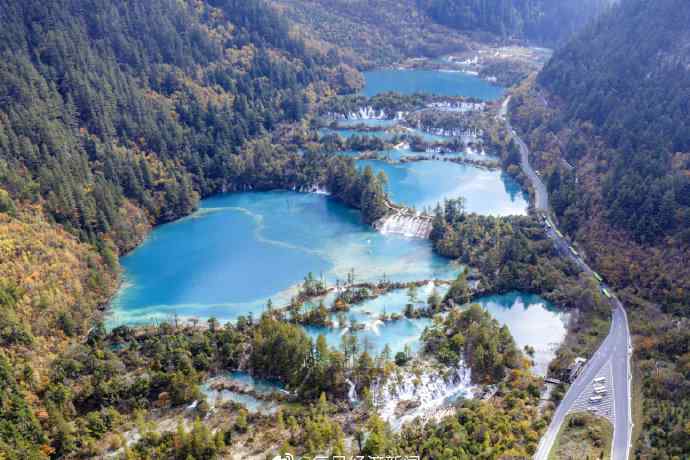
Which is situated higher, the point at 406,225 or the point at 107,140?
the point at 107,140

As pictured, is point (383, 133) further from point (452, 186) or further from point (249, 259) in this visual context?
point (249, 259)

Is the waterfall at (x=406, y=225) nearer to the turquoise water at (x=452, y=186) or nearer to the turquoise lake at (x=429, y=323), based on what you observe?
the turquoise water at (x=452, y=186)

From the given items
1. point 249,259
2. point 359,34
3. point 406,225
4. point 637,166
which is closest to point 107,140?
point 249,259

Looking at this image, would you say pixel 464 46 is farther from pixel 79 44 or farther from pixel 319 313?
pixel 319 313

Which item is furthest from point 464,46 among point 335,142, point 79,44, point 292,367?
point 292,367

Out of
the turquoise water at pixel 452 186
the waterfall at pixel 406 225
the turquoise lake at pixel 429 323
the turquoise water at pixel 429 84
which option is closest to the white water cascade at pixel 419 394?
the turquoise lake at pixel 429 323

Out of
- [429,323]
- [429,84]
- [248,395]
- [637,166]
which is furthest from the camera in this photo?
[429,84]
